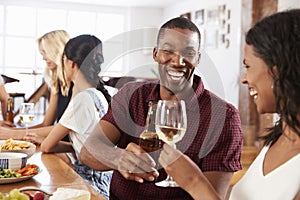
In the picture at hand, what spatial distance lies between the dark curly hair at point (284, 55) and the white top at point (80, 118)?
1.10 meters

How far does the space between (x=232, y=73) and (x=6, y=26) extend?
16.2 feet

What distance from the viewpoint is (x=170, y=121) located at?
1.18 meters

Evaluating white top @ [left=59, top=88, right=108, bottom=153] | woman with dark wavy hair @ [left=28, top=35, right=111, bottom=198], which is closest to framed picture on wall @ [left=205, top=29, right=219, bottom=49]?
woman with dark wavy hair @ [left=28, top=35, right=111, bottom=198]

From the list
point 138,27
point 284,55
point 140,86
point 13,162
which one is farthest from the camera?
point 138,27

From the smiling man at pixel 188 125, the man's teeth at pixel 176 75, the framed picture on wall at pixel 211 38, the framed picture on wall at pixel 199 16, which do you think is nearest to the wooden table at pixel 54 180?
the smiling man at pixel 188 125

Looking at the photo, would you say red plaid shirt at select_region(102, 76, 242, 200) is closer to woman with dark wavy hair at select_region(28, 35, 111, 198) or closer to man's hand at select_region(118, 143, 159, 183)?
man's hand at select_region(118, 143, 159, 183)

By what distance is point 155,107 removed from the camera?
123 cm

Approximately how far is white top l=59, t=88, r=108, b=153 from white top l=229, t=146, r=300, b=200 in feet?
3.17

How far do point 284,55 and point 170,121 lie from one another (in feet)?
1.19

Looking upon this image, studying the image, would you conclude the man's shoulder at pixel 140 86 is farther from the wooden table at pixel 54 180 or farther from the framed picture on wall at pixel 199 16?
the framed picture on wall at pixel 199 16

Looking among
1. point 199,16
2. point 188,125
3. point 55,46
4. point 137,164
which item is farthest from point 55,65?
point 199,16

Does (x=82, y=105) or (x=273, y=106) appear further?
(x=82, y=105)

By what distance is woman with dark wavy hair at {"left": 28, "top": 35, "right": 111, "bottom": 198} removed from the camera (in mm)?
1972

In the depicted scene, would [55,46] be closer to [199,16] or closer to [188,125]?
[188,125]
